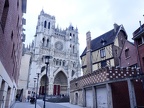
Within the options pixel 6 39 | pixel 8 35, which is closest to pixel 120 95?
pixel 8 35

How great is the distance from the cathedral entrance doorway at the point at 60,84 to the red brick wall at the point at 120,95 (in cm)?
3506

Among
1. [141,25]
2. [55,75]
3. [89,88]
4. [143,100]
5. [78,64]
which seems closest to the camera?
[143,100]

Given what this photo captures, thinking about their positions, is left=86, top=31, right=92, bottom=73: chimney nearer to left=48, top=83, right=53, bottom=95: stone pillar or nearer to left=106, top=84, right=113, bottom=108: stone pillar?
left=106, top=84, right=113, bottom=108: stone pillar

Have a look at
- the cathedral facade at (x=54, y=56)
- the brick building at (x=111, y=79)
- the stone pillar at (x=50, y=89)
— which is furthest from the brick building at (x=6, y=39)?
the stone pillar at (x=50, y=89)

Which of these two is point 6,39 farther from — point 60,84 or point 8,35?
point 60,84

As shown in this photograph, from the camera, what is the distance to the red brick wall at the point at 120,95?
12.7 meters

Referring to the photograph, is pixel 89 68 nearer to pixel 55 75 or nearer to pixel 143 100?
pixel 143 100

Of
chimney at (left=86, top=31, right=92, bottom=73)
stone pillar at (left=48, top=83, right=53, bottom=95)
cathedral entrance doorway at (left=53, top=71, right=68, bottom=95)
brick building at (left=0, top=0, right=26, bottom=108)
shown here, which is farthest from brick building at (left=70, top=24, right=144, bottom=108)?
cathedral entrance doorway at (left=53, top=71, right=68, bottom=95)

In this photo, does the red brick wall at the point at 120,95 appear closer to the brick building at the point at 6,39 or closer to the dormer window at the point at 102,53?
the dormer window at the point at 102,53

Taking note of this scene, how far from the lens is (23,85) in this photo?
2727 cm

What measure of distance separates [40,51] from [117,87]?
3614cm

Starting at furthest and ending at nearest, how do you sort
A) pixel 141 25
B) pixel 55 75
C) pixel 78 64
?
pixel 78 64
pixel 55 75
pixel 141 25

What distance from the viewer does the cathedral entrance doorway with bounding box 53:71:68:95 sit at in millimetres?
45875

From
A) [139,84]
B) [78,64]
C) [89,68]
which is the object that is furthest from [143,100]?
[78,64]
